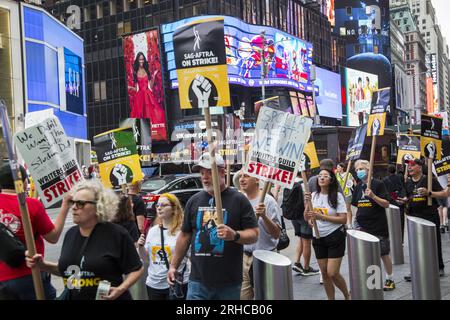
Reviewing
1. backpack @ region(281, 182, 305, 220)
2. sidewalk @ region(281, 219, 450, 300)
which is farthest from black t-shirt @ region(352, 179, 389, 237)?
backpack @ region(281, 182, 305, 220)

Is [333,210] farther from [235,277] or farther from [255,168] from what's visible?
[235,277]

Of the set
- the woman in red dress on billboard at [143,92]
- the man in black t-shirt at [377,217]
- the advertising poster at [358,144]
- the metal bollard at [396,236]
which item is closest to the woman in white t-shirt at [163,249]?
the man in black t-shirt at [377,217]

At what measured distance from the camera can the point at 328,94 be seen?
76.4m

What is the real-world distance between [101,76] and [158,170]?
39.4m

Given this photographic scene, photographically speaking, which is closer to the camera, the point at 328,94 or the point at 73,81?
the point at 73,81

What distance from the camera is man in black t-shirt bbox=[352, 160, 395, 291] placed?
764 cm

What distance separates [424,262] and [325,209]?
124 centimetres

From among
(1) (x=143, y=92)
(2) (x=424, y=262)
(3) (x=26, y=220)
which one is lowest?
(2) (x=424, y=262)

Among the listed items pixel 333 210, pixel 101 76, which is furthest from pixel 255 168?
pixel 101 76

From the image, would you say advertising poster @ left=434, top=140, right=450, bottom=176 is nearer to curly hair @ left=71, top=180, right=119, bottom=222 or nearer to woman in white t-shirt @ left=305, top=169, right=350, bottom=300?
woman in white t-shirt @ left=305, top=169, right=350, bottom=300

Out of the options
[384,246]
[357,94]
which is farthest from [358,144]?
[357,94]

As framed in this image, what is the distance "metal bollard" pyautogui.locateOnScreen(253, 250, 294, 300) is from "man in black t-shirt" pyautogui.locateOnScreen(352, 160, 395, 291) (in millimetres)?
3323

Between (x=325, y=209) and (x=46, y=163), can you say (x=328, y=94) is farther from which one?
(x=46, y=163)

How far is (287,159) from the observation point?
6066 millimetres
